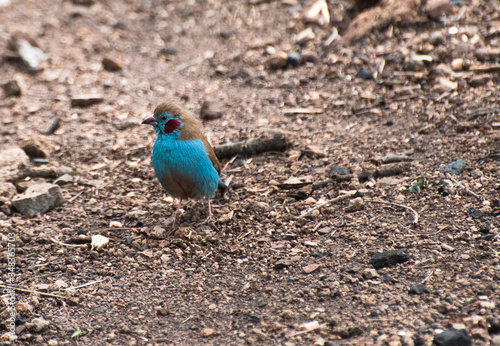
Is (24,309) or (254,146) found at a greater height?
(254,146)

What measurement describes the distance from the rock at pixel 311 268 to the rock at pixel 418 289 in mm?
652

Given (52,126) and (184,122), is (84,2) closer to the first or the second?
(52,126)

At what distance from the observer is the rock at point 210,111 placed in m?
6.21

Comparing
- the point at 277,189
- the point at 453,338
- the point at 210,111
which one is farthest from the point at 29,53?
the point at 453,338

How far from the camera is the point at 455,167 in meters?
4.40

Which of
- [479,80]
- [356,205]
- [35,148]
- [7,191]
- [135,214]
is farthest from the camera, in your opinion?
[35,148]

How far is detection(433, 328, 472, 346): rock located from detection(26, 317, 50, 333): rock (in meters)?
2.30

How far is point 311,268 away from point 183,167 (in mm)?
1372

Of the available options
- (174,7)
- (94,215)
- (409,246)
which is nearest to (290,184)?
(409,246)

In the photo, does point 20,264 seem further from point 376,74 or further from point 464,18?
point 464,18

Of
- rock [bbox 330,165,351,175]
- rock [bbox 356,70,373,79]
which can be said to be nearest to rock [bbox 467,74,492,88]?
rock [bbox 356,70,373,79]

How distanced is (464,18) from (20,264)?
551 centimetres

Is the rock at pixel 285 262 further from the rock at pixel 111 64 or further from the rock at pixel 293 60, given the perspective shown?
the rock at pixel 111 64

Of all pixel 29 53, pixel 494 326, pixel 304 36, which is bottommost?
pixel 494 326
